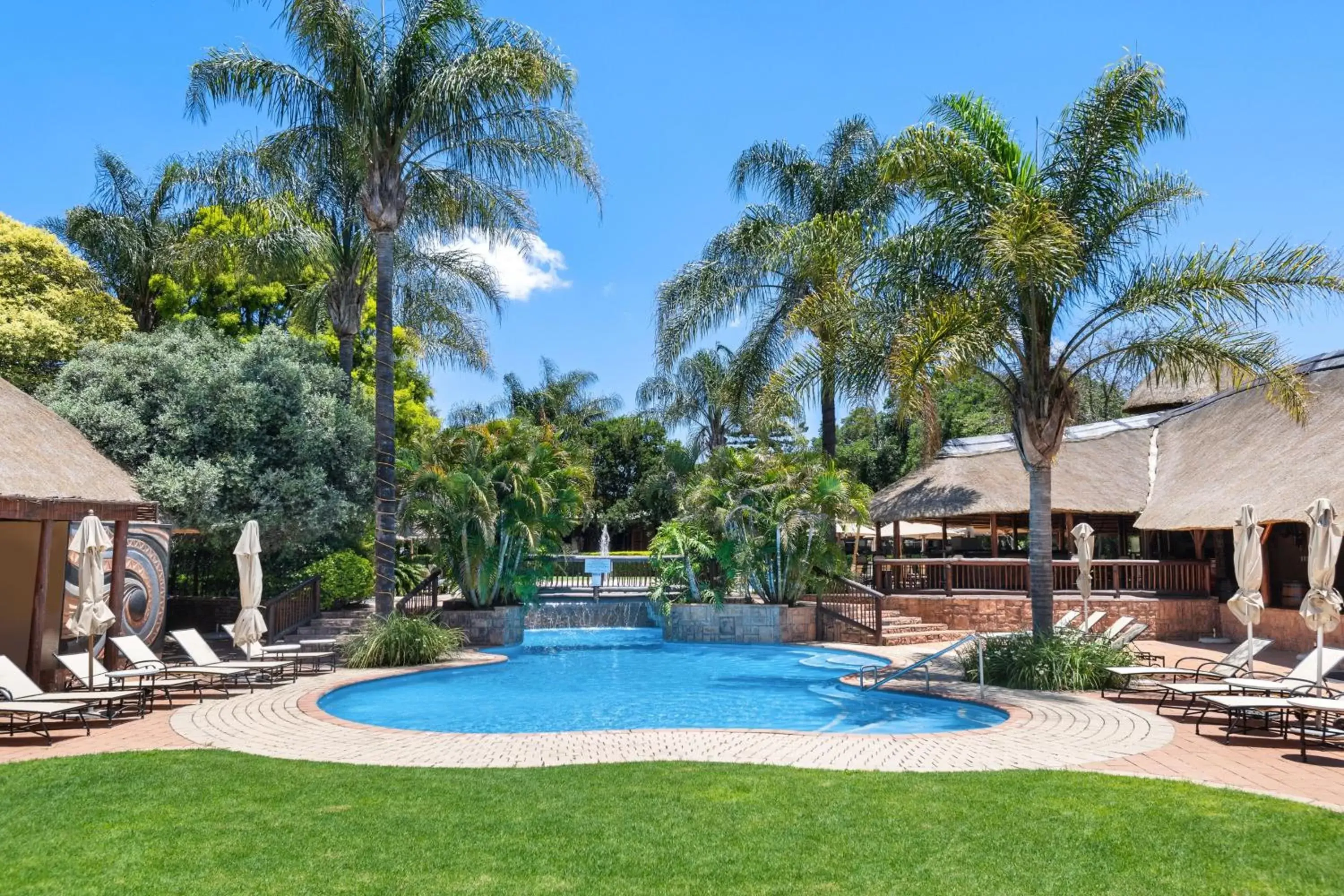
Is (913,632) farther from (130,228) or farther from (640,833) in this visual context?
(130,228)

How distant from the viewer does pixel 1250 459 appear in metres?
19.4

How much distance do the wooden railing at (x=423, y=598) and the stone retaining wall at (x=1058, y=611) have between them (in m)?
10.2

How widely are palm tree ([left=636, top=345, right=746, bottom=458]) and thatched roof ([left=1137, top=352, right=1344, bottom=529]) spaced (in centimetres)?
1696

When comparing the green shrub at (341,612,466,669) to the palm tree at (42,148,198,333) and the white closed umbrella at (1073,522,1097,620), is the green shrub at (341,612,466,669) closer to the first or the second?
the white closed umbrella at (1073,522,1097,620)

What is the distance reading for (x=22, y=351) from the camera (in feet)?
70.7

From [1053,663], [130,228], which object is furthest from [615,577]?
[1053,663]

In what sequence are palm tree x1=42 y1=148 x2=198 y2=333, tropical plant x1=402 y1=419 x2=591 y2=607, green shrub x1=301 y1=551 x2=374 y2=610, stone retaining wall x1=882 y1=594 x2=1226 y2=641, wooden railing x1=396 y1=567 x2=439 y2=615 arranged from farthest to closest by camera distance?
palm tree x1=42 y1=148 x2=198 y2=333 → green shrub x1=301 y1=551 x2=374 y2=610 → stone retaining wall x1=882 y1=594 x2=1226 y2=641 → wooden railing x1=396 y1=567 x2=439 y2=615 → tropical plant x1=402 y1=419 x2=591 y2=607

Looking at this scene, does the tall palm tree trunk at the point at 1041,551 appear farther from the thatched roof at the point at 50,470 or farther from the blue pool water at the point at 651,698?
the thatched roof at the point at 50,470

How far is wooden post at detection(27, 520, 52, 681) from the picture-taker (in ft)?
38.7

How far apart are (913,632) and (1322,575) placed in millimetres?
10786

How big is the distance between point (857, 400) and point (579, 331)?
32095 millimetres

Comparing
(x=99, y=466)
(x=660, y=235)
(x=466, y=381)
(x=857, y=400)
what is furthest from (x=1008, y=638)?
(x=660, y=235)

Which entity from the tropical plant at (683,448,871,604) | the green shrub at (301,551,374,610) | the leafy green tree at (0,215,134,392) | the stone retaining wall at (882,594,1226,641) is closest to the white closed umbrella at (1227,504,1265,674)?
the stone retaining wall at (882,594,1226,641)

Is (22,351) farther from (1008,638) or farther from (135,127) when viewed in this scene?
(1008,638)
